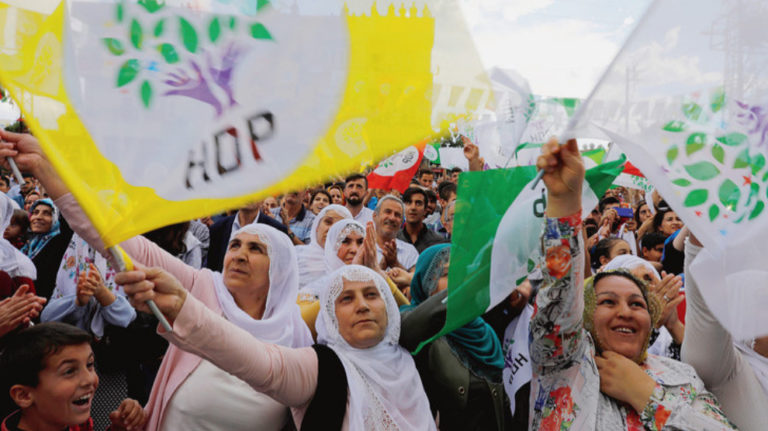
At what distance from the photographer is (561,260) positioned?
70.4 inches

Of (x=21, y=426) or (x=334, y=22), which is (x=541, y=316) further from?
(x=21, y=426)

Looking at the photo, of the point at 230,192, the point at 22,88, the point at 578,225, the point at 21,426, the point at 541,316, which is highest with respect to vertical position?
the point at 22,88

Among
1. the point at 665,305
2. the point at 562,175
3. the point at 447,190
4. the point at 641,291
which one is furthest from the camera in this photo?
the point at 447,190

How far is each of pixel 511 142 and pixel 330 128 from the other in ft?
2.22

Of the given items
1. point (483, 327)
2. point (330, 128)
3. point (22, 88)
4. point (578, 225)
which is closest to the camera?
point (22, 88)

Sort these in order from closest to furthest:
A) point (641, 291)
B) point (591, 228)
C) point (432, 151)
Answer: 1. point (641, 291)
2. point (591, 228)
3. point (432, 151)

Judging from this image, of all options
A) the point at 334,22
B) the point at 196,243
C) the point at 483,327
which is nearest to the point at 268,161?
the point at 334,22

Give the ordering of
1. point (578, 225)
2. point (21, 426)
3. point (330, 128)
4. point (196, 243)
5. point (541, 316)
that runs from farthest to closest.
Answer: point (196, 243)
point (21, 426)
point (541, 316)
point (578, 225)
point (330, 128)

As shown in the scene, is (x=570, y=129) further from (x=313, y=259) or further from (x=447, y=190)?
(x=447, y=190)

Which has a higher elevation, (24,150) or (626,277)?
(24,150)

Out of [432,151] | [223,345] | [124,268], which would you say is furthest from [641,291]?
[432,151]

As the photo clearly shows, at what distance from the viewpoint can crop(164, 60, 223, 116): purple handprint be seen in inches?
57.7

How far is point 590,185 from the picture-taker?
1977mm

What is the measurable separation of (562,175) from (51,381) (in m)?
1.92
